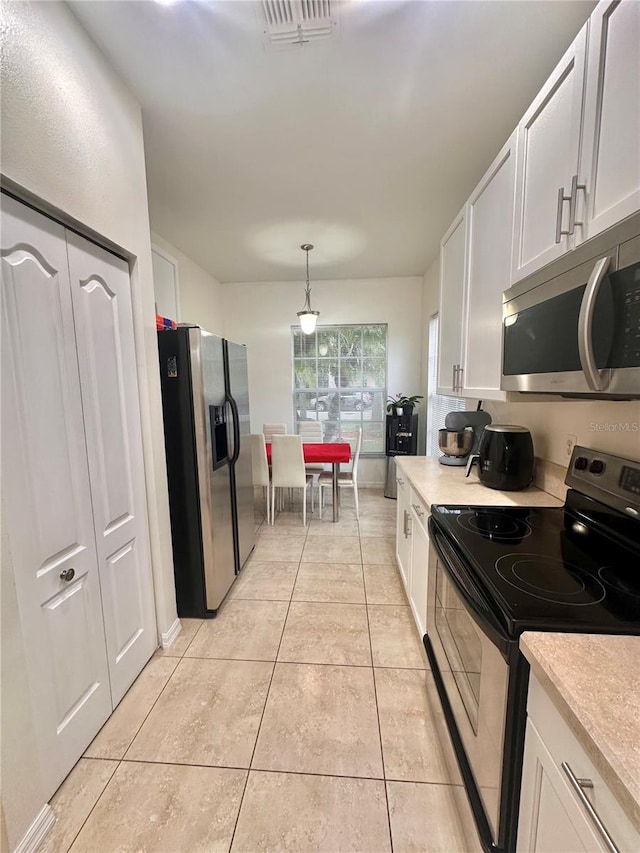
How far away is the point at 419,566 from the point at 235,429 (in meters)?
1.51

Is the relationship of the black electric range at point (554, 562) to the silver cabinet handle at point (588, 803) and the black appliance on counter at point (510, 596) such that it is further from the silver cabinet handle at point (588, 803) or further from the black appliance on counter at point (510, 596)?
the silver cabinet handle at point (588, 803)

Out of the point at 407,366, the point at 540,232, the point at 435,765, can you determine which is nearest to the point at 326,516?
the point at 407,366

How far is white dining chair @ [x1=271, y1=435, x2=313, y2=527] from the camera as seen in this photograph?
11.5 feet

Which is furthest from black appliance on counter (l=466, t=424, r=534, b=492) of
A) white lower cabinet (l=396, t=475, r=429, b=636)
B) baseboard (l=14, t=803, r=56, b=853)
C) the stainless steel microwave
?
baseboard (l=14, t=803, r=56, b=853)

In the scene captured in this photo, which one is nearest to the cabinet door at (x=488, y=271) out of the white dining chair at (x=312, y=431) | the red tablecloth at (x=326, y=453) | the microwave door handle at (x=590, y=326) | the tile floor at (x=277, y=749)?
the microwave door handle at (x=590, y=326)

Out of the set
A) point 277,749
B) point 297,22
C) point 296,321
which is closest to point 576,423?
point 277,749

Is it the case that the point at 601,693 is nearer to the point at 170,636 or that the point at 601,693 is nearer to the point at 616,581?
the point at 616,581

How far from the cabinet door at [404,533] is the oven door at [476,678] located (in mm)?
815

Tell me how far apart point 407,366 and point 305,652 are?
3738mm

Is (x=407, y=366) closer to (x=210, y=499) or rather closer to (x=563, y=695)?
(x=210, y=499)

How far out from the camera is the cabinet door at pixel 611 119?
0.85 m

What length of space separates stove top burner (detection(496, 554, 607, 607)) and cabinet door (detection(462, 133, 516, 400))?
2.29 ft

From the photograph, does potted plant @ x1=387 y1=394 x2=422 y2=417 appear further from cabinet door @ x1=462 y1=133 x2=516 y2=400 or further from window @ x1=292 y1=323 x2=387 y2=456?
cabinet door @ x1=462 y1=133 x2=516 y2=400

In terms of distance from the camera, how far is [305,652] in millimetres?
1941
